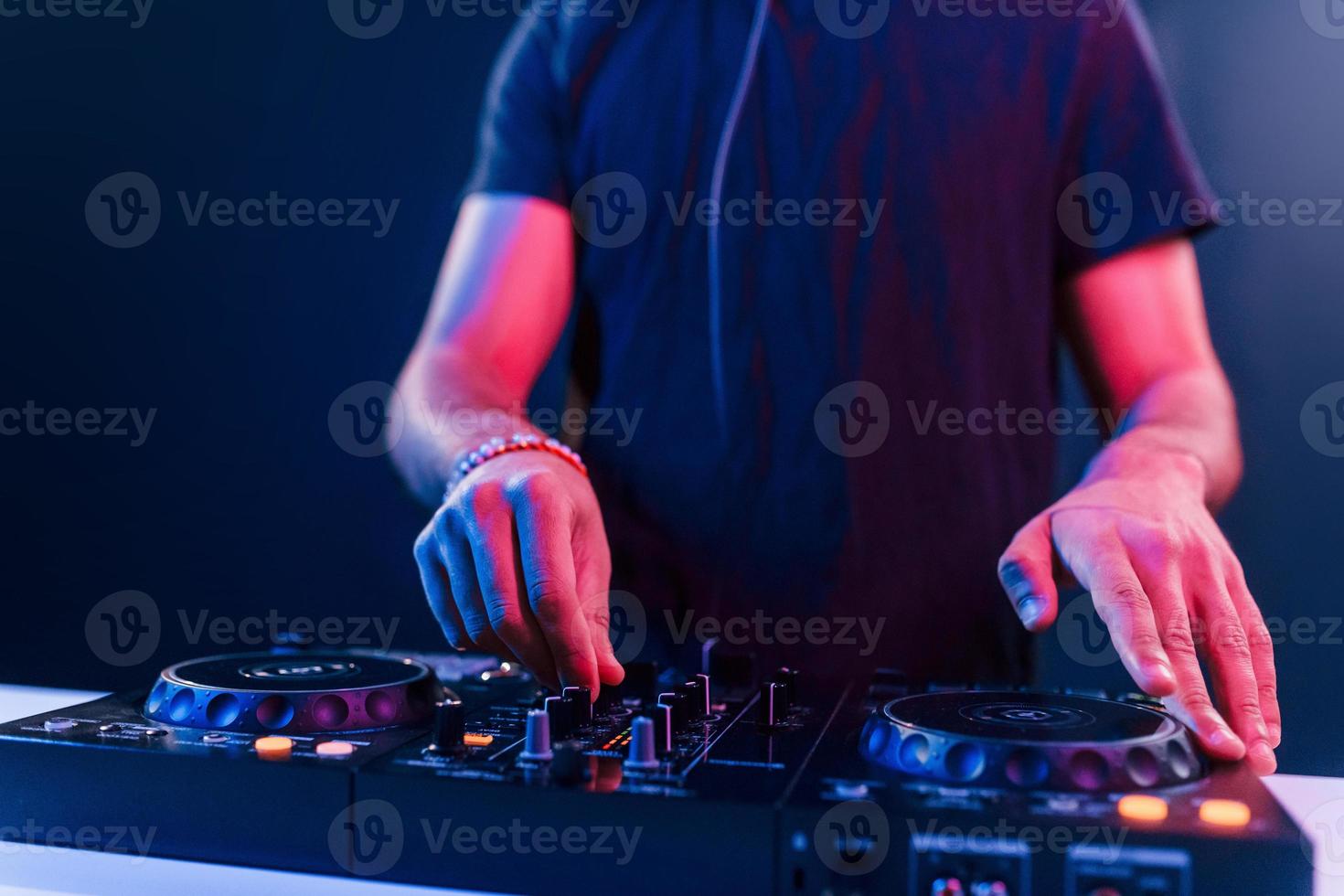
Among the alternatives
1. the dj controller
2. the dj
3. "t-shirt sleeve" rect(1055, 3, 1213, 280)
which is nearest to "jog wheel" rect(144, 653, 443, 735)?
the dj controller

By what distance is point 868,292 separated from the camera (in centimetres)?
165

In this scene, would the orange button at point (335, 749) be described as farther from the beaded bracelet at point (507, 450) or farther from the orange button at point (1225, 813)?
the orange button at point (1225, 813)

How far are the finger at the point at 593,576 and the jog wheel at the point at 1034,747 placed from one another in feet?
1.14

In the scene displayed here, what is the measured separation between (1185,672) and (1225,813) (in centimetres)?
25

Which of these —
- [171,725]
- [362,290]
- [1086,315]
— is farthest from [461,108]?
[171,725]

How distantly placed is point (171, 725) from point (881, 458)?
100cm

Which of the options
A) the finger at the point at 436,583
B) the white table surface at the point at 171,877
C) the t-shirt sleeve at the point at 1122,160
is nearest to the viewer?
the white table surface at the point at 171,877

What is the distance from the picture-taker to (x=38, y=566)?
2.09m

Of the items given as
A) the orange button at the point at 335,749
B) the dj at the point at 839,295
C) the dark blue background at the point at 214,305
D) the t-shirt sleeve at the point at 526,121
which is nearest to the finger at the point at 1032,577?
the dj at the point at 839,295

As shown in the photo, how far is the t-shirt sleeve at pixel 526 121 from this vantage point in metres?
1.78

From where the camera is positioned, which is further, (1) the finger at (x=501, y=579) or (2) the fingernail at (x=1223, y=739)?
(1) the finger at (x=501, y=579)

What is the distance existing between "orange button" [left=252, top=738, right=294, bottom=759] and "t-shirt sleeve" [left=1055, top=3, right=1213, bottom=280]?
1193mm

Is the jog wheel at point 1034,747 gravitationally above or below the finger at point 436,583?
below

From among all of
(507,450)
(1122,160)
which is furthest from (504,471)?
(1122,160)
